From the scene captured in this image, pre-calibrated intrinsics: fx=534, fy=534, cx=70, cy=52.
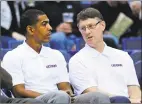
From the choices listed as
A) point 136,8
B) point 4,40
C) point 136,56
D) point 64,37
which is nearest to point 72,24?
point 64,37

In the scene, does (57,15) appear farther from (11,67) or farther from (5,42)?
(11,67)

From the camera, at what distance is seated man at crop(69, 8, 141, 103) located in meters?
3.32

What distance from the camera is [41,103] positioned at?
2945mm

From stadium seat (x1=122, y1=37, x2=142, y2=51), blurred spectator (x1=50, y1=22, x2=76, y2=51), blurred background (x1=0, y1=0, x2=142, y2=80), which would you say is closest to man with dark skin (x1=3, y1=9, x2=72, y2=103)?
blurred background (x1=0, y1=0, x2=142, y2=80)

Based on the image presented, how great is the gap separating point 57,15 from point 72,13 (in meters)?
0.14

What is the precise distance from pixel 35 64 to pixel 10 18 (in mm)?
2287

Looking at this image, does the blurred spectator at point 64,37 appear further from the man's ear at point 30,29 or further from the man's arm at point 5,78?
the man's arm at point 5,78

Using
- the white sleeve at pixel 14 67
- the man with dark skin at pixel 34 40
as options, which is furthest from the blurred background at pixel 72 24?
the white sleeve at pixel 14 67

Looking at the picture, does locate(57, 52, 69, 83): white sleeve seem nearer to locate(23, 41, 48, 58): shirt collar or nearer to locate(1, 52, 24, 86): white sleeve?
locate(23, 41, 48, 58): shirt collar

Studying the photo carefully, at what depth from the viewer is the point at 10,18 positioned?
5480 mm

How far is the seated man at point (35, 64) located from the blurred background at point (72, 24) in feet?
2.95

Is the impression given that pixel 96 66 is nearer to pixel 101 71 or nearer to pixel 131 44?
pixel 101 71

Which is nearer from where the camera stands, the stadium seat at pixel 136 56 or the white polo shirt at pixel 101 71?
the white polo shirt at pixel 101 71

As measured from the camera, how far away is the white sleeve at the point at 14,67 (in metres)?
3.21
